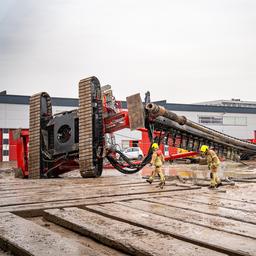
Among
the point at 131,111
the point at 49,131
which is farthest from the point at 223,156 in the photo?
the point at 49,131

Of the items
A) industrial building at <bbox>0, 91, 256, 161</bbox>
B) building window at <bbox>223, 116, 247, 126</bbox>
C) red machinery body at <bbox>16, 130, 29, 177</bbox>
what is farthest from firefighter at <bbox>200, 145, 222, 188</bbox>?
building window at <bbox>223, 116, 247, 126</bbox>

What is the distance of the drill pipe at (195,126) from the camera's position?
434 inches

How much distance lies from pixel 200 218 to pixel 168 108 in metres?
36.1

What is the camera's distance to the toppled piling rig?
11.1m

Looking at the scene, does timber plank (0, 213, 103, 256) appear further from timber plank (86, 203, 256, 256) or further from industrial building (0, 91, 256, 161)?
industrial building (0, 91, 256, 161)

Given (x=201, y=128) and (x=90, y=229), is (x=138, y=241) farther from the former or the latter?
(x=201, y=128)

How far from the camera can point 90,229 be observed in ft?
13.2

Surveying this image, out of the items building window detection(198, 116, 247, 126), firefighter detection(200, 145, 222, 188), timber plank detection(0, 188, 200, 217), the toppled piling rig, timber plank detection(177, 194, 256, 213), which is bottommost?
timber plank detection(177, 194, 256, 213)

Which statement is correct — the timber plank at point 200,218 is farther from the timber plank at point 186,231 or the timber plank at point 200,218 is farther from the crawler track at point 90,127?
the crawler track at point 90,127

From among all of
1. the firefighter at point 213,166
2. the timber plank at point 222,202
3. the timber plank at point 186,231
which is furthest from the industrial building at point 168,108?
the timber plank at point 186,231

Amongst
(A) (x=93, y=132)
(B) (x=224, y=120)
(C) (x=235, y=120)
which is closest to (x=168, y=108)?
(B) (x=224, y=120)

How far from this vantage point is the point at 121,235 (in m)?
3.74

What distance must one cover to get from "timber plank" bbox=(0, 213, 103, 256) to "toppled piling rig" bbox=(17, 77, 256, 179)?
6845 mm

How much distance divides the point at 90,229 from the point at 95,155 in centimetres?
723
